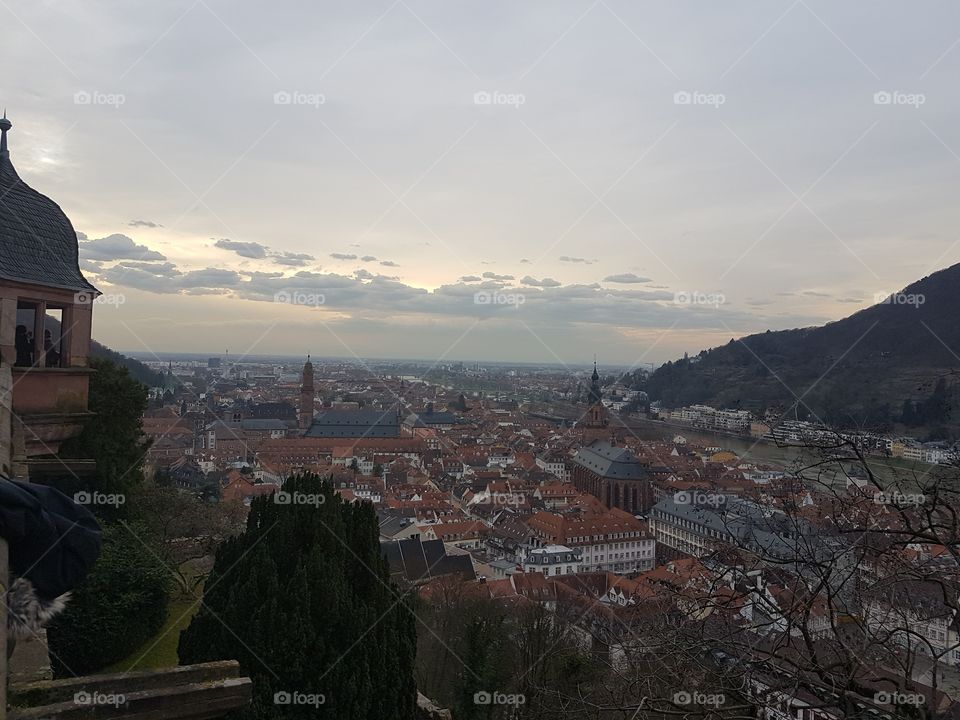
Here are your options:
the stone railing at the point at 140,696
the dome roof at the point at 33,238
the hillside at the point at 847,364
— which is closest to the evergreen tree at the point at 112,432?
the dome roof at the point at 33,238

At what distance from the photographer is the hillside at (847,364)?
180ft

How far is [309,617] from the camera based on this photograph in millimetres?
6734

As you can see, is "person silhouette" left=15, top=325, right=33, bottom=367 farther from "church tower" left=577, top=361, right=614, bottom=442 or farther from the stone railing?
"church tower" left=577, top=361, right=614, bottom=442

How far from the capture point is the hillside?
180ft

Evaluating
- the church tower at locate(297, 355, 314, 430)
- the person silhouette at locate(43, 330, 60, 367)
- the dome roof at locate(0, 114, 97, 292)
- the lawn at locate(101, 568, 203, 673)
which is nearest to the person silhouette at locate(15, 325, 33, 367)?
the person silhouette at locate(43, 330, 60, 367)

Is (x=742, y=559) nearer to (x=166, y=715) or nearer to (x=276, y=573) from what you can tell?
(x=166, y=715)

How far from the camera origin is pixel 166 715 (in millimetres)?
3262

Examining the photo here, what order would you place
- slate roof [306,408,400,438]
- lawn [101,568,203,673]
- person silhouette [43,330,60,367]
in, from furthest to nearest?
slate roof [306,408,400,438] < lawn [101,568,203,673] < person silhouette [43,330,60,367]

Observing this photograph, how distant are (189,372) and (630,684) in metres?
118

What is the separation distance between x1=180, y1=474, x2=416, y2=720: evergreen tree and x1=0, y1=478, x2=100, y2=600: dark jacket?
455 cm

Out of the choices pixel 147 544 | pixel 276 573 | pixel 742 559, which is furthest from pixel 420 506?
pixel 742 559

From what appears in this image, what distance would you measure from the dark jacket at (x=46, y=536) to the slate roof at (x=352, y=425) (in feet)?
231

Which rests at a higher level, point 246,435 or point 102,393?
point 102,393

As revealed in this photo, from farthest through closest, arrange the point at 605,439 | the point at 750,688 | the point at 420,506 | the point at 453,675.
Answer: the point at 605,439
the point at 420,506
the point at 453,675
the point at 750,688
